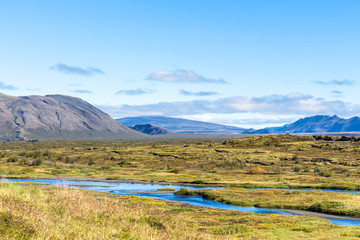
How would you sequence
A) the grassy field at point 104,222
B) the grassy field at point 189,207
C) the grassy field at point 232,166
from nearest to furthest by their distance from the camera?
1. the grassy field at point 104,222
2. the grassy field at point 189,207
3. the grassy field at point 232,166

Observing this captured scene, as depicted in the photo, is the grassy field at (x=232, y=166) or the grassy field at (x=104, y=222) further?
the grassy field at (x=232, y=166)

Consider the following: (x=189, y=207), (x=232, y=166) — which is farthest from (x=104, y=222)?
(x=232, y=166)

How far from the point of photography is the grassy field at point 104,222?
15039mm

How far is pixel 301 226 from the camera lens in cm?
3225

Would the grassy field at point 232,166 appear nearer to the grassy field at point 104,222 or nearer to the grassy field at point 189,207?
the grassy field at point 189,207

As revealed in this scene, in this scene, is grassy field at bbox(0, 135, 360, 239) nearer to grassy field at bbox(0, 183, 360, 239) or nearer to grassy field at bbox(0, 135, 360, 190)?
grassy field at bbox(0, 183, 360, 239)

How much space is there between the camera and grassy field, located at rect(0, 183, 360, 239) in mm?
15039

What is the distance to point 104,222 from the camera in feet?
60.3

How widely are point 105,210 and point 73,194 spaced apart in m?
3.60

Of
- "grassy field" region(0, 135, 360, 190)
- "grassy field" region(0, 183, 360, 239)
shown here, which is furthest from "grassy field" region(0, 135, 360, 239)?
"grassy field" region(0, 135, 360, 190)

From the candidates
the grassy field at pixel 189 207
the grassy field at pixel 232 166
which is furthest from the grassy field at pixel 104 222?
the grassy field at pixel 232 166

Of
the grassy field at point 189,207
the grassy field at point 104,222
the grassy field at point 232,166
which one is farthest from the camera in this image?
the grassy field at point 232,166

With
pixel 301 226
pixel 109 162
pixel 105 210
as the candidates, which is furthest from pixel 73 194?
pixel 109 162

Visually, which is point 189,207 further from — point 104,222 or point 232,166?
point 232,166
